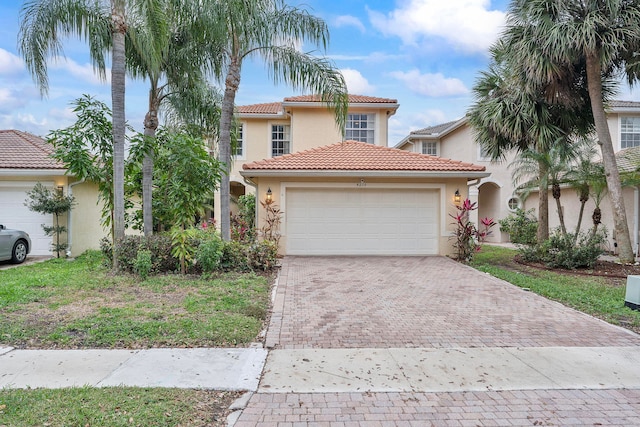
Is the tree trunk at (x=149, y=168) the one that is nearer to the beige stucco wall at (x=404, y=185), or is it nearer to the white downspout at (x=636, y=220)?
the beige stucco wall at (x=404, y=185)

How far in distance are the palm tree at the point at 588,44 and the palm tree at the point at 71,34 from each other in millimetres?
10948

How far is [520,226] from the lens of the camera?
62.1ft

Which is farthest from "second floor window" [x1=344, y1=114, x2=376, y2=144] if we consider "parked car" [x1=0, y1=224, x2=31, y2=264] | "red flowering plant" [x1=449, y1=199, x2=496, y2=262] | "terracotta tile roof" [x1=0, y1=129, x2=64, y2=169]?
"parked car" [x1=0, y1=224, x2=31, y2=264]

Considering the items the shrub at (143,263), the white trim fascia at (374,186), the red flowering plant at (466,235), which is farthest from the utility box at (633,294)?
the shrub at (143,263)

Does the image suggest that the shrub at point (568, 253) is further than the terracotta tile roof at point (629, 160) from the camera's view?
No

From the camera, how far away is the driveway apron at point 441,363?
11.1 feet

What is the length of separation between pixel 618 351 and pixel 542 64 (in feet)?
29.4

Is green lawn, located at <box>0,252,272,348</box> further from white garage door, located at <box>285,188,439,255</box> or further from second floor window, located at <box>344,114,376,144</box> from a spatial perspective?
second floor window, located at <box>344,114,376,144</box>

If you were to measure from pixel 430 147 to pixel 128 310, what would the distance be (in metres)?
21.4

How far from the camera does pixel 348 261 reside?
12047mm

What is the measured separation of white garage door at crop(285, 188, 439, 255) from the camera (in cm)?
1330

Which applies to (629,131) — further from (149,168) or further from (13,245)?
(13,245)

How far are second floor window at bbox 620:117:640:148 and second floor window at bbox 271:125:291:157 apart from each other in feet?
53.0

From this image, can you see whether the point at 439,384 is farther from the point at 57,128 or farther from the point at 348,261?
the point at 57,128
